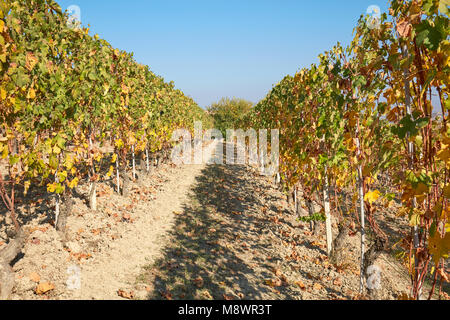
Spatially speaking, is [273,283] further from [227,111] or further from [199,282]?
[227,111]

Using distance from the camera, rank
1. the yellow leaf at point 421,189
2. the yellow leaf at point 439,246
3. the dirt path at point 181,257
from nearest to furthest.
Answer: the yellow leaf at point 439,246 < the yellow leaf at point 421,189 < the dirt path at point 181,257

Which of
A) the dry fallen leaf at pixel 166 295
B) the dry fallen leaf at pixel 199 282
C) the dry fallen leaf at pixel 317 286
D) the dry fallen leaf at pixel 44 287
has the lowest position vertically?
the dry fallen leaf at pixel 317 286

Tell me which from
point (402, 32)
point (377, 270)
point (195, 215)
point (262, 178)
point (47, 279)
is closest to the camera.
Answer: point (402, 32)

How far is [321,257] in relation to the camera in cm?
599

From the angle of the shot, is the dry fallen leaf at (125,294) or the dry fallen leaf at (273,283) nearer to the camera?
the dry fallen leaf at (125,294)

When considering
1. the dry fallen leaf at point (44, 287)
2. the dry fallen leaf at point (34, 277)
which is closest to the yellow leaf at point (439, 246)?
the dry fallen leaf at point (44, 287)

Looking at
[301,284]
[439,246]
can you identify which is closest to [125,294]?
[301,284]

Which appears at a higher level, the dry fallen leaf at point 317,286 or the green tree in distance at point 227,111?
the green tree in distance at point 227,111

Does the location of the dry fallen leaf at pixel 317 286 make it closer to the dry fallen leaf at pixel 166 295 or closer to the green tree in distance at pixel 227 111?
the dry fallen leaf at pixel 166 295

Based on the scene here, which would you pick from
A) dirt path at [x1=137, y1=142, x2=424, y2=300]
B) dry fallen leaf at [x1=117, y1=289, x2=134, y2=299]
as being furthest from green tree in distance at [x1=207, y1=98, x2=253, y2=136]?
dry fallen leaf at [x1=117, y1=289, x2=134, y2=299]

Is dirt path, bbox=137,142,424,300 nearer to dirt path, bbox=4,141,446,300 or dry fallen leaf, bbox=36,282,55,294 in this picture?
dirt path, bbox=4,141,446,300
